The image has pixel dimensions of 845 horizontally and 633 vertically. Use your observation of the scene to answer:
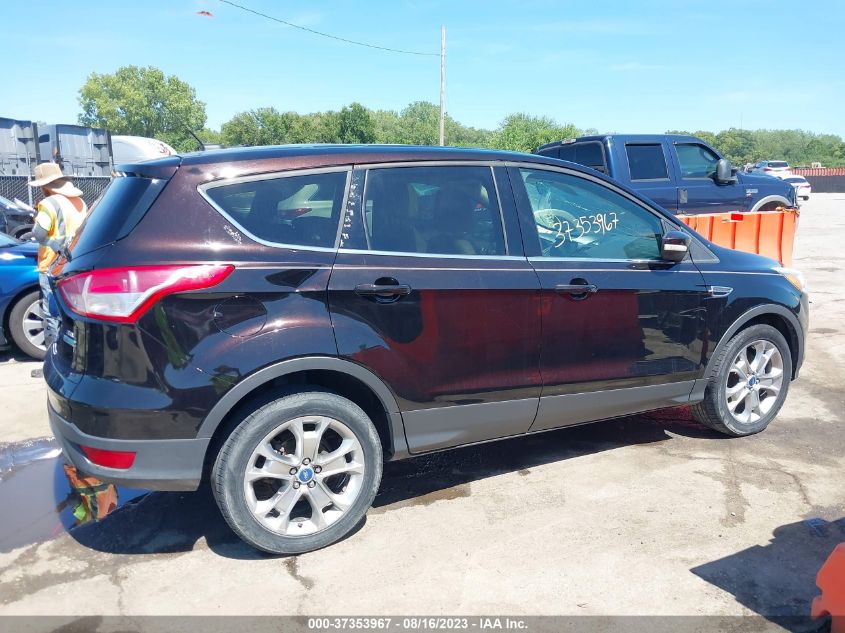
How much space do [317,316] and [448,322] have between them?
0.69 metres

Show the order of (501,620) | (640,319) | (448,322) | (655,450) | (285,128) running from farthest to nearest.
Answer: (285,128) → (655,450) → (640,319) → (448,322) → (501,620)

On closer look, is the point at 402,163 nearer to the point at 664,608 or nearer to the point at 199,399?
the point at 199,399

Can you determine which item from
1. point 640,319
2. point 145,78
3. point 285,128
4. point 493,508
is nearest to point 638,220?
point 640,319

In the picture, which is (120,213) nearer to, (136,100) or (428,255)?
(428,255)

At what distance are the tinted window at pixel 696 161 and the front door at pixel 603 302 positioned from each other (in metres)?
6.04

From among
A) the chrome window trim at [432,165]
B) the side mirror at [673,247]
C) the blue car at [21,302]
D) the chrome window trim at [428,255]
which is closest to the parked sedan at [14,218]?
the blue car at [21,302]

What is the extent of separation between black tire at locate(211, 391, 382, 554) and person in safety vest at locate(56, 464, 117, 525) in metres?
1.03

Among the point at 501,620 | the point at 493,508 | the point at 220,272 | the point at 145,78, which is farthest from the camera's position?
the point at 145,78

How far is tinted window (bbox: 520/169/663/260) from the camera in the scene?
411cm

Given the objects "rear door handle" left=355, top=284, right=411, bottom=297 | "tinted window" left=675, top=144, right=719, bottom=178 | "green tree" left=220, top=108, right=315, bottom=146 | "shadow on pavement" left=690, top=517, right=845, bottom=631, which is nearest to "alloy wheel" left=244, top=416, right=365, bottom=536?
"rear door handle" left=355, top=284, right=411, bottom=297

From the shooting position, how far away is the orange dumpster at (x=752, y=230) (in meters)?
8.19

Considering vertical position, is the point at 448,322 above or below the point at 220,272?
below

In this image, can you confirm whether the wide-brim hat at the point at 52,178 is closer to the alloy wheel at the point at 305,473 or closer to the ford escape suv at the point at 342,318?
the ford escape suv at the point at 342,318

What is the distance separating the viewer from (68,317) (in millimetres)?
3297
